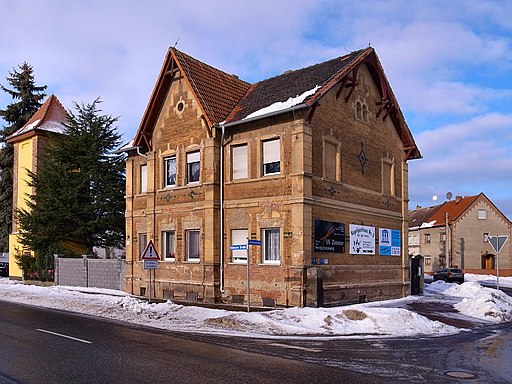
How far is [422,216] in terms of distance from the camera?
70750mm

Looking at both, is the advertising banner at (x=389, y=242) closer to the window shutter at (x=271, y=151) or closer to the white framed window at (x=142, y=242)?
the window shutter at (x=271, y=151)

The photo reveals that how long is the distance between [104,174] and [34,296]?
38.8ft

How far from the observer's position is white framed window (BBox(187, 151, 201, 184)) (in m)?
23.1

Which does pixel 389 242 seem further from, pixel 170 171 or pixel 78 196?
pixel 78 196

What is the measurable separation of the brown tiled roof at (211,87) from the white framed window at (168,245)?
5.61 m

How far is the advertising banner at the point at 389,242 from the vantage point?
24.3 m

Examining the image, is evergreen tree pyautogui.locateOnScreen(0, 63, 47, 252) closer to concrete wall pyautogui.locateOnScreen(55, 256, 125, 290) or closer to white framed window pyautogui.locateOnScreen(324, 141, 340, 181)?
concrete wall pyautogui.locateOnScreen(55, 256, 125, 290)

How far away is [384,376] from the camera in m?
9.16

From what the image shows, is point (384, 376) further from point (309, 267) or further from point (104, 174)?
point (104, 174)

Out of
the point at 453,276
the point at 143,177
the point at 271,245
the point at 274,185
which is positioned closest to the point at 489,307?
the point at 271,245

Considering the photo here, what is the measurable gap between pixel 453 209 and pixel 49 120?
1819 inches

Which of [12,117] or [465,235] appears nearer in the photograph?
[12,117]

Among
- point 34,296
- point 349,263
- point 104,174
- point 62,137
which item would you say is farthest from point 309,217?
point 62,137

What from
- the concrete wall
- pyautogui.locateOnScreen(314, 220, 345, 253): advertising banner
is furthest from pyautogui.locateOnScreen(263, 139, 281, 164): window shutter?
the concrete wall
